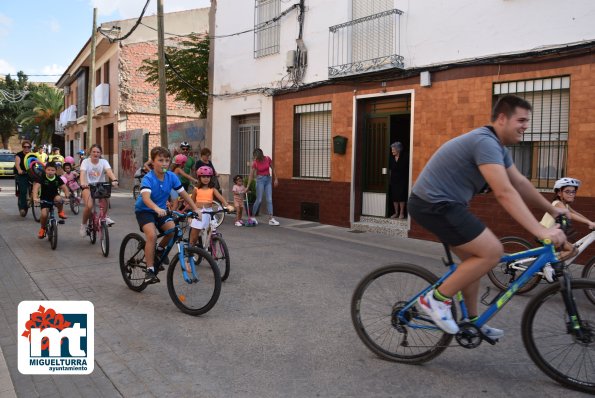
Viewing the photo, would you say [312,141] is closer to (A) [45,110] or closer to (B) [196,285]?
(B) [196,285]

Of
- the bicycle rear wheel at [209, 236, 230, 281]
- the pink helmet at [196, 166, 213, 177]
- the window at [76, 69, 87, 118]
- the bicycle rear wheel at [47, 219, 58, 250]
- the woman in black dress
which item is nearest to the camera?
the bicycle rear wheel at [209, 236, 230, 281]

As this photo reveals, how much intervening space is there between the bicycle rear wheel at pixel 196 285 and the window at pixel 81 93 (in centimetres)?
3048

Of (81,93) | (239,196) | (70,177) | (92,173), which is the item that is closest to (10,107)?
(81,93)

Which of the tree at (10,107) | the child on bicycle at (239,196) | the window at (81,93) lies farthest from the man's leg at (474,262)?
the tree at (10,107)

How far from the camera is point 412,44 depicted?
33.4 ft

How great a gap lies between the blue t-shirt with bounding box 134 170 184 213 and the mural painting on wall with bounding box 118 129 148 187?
1727 cm

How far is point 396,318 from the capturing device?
385cm

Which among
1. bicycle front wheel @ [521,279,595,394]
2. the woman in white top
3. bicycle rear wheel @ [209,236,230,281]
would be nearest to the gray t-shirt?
bicycle front wheel @ [521,279,595,394]

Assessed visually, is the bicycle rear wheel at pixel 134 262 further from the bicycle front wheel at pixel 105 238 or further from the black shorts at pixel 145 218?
the bicycle front wheel at pixel 105 238

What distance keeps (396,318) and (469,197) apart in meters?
1.03

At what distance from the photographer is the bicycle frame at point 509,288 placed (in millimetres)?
3387

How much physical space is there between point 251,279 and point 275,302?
41.6 inches

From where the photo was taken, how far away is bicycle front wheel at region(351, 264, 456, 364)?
3744mm

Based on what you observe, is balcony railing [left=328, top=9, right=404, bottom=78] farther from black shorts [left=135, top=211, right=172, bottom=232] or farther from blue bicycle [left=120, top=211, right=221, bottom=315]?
blue bicycle [left=120, top=211, right=221, bottom=315]
